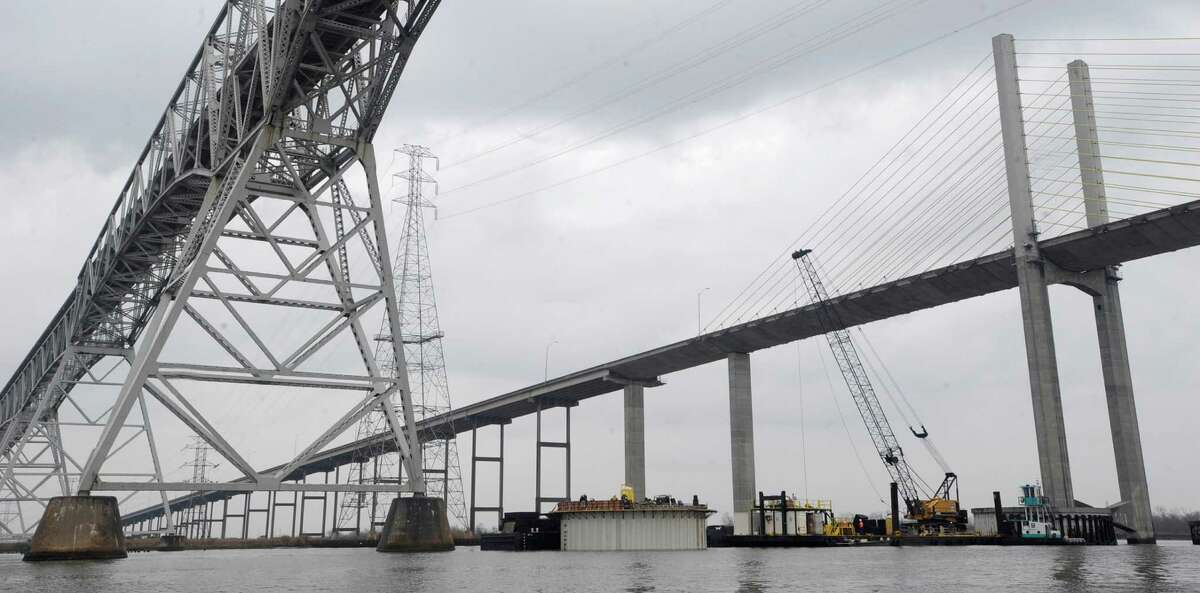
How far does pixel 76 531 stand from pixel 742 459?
67497 millimetres

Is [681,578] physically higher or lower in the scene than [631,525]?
lower

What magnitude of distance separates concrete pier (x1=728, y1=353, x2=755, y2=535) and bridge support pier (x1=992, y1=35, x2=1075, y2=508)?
29326 mm

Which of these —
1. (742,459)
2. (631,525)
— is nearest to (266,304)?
(631,525)

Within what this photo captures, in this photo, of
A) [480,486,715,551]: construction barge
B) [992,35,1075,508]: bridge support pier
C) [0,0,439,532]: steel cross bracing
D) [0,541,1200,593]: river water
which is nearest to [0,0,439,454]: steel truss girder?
[0,0,439,532]: steel cross bracing

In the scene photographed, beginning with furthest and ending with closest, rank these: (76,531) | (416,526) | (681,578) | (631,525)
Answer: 1. (631,525)
2. (416,526)
3. (76,531)
4. (681,578)

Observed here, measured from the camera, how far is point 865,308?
93.9 metres

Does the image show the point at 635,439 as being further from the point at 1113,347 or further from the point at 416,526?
the point at 416,526

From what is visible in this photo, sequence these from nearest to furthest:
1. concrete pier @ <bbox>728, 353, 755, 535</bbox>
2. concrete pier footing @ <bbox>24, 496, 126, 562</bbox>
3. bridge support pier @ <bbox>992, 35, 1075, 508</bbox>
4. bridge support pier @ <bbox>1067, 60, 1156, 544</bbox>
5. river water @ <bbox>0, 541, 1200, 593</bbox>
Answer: river water @ <bbox>0, 541, 1200, 593</bbox> → concrete pier footing @ <bbox>24, 496, 126, 562</bbox> → bridge support pier @ <bbox>992, 35, 1075, 508</bbox> → bridge support pier @ <bbox>1067, 60, 1156, 544</bbox> → concrete pier @ <bbox>728, 353, 755, 535</bbox>

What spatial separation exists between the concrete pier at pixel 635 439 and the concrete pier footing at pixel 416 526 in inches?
2423

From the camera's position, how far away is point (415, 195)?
11256 cm

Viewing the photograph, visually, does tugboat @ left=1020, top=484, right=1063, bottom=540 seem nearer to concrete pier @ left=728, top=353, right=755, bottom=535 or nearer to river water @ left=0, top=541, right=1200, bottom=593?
concrete pier @ left=728, top=353, right=755, bottom=535

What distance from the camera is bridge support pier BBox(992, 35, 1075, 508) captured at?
243 feet

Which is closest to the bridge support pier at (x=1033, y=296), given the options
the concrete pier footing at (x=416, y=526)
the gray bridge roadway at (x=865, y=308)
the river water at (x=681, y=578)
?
the gray bridge roadway at (x=865, y=308)

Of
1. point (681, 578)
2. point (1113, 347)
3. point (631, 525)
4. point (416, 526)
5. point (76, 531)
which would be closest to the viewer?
point (681, 578)
